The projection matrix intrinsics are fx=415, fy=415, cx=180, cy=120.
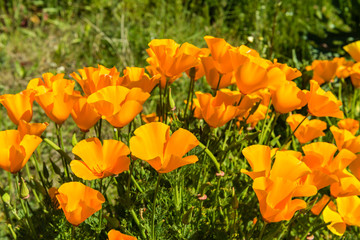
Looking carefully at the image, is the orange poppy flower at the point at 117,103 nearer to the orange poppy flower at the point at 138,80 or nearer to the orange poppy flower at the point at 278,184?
the orange poppy flower at the point at 138,80

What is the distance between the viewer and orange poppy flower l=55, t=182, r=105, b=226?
1045 mm

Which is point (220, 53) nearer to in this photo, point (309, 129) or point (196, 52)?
point (196, 52)

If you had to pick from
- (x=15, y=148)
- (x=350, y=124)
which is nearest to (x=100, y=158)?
(x=15, y=148)

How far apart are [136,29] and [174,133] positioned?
2.71m

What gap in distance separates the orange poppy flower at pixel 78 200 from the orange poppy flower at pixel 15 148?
6.1 inches

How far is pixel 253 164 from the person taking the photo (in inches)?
42.8

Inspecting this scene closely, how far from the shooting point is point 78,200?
3.51ft

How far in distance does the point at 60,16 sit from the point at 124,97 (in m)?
3.26

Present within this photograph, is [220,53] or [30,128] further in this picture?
[220,53]

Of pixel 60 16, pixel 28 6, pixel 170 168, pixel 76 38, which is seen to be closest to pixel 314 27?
pixel 76 38

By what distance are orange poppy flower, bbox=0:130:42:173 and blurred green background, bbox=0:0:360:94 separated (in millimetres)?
1972

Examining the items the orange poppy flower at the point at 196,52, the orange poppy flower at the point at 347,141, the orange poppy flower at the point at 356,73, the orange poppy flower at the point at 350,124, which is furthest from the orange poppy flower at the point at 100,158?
the orange poppy flower at the point at 356,73

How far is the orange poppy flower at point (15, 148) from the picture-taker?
1.12 m

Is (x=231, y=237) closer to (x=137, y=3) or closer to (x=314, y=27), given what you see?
(x=314, y=27)
